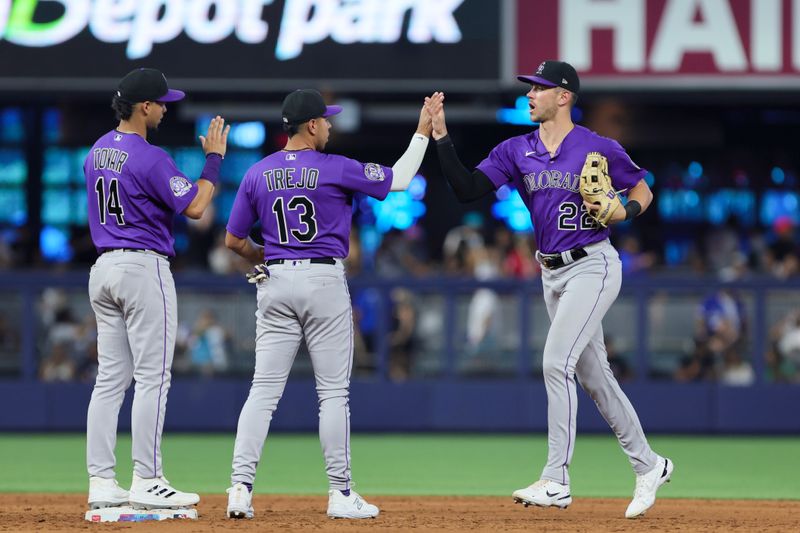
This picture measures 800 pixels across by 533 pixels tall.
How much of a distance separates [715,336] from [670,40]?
274cm

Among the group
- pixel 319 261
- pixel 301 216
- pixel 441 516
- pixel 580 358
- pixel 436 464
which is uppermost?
pixel 301 216

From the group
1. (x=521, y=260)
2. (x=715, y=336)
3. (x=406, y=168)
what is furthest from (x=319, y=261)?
(x=521, y=260)

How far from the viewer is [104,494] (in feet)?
20.7

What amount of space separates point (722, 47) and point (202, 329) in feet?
17.7

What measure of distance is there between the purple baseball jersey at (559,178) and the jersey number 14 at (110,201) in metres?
1.76

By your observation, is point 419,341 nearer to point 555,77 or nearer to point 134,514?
point 555,77

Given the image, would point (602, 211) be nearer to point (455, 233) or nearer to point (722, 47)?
point (722, 47)

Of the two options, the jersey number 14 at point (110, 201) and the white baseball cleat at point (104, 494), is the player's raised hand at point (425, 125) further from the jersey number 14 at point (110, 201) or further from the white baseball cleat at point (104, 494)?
the white baseball cleat at point (104, 494)

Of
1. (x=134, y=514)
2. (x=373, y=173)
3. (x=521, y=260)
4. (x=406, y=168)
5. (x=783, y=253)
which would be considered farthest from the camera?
(x=783, y=253)

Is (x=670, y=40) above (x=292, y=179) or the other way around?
above

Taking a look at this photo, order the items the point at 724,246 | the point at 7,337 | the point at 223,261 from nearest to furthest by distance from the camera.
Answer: the point at 7,337 → the point at 223,261 → the point at 724,246

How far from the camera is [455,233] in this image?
16312 mm

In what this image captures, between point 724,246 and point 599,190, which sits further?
point 724,246

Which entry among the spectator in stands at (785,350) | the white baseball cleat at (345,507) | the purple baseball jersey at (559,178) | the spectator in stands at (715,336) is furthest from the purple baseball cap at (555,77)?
the spectator in stands at (785,350)
